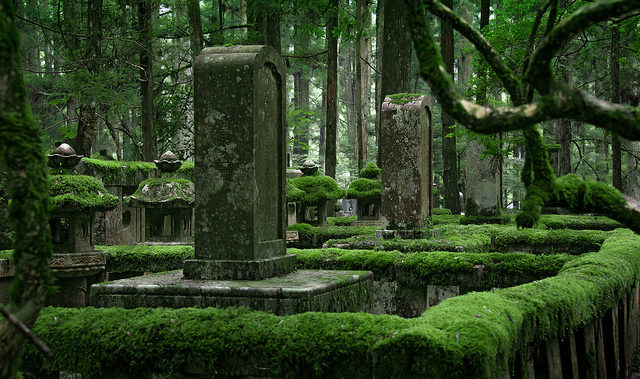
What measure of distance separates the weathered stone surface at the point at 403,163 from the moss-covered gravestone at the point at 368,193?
6.43 meters

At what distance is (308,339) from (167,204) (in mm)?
8159

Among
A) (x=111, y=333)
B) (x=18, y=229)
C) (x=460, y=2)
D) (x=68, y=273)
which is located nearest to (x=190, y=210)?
(x=68, y=273)

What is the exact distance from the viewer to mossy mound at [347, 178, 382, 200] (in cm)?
1831

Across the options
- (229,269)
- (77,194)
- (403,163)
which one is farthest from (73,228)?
(403,163)

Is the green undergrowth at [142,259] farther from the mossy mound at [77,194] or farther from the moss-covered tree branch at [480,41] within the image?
the moss-covered tree branch at [480,41]

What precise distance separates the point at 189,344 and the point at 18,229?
190cm

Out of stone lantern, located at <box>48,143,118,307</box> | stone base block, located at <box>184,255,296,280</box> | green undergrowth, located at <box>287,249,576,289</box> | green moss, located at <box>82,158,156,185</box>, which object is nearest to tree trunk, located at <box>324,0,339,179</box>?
green moss, located at <box>82,158,156,185</box>

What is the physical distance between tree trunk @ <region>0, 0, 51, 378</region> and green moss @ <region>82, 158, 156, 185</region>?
1237 cm

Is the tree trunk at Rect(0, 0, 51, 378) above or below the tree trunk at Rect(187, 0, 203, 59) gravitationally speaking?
below

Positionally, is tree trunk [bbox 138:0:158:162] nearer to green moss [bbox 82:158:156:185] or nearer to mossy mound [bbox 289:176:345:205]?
green moss [bbox 82:158:156:185]

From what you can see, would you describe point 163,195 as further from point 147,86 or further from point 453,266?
point 147,86

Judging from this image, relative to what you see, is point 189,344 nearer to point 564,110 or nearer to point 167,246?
point 564,110

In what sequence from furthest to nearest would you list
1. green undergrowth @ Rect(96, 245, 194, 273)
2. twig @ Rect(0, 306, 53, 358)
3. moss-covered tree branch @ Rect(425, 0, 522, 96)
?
green undergrowth @ Rect(96, 245, 194, 273)
moss-covered tree branch @ Rect(425, 0, 522, 96)
twig @ Rect(0, 306, 53, 358)

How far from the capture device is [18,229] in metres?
2.66
